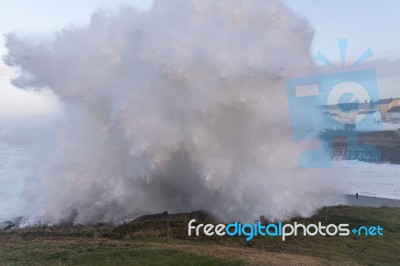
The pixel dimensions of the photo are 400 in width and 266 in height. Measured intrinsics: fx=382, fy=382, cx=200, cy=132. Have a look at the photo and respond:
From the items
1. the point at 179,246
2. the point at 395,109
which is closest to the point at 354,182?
the point at 179,246

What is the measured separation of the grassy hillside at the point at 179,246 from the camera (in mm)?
9945

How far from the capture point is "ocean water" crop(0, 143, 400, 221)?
2367 centimetres

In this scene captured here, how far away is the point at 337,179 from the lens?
2562 cm

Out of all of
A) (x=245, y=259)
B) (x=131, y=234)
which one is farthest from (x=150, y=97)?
(x=245, y=259)

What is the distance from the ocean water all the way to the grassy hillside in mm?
8886

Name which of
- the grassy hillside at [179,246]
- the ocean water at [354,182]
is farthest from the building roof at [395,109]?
the grassy hillside at [179,246]

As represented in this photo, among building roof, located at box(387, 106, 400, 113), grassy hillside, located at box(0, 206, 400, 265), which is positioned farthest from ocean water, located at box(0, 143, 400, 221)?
building roof, located at box(387, 106, 400, 113)

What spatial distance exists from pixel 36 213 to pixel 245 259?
1363cm

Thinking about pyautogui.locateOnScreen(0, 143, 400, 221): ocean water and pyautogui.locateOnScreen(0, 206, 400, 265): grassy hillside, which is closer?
pyautogui.locateOnScreen(0, 206, 400, 265): grassy hillside

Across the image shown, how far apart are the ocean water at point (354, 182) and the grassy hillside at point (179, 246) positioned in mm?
8886

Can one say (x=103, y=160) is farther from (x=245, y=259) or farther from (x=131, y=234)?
(x=245, y=259)

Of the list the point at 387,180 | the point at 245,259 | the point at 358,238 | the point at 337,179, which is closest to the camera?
the point at 245,259

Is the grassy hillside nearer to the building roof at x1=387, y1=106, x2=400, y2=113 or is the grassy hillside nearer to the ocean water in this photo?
the ocean water

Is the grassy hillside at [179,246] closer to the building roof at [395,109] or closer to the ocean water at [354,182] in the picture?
the ocean water at [354,182]
